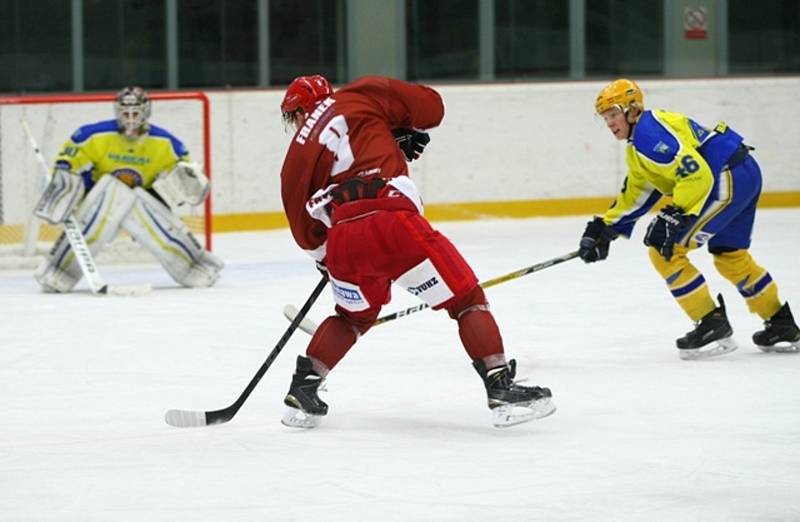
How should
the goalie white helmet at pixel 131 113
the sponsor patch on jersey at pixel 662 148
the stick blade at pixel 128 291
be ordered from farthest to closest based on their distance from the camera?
1. the goalie white helmet at pixel 131 113
2. the stick blade at pixel 128 291
3. the sponsor patch on jersey at pixel 662 148

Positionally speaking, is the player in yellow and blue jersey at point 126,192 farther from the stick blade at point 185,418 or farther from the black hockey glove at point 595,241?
the stick blade at point 185,418

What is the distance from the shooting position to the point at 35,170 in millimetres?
7871

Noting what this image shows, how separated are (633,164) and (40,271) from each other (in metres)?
2.99

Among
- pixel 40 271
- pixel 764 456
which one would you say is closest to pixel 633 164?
pixel 764 456

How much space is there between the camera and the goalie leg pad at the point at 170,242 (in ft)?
21.9

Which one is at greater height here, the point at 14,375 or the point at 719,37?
the point at 719,37

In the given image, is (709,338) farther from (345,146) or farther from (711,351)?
(345,146)

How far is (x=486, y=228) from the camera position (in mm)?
8977

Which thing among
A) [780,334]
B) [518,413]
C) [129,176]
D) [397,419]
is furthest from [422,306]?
[129,176]

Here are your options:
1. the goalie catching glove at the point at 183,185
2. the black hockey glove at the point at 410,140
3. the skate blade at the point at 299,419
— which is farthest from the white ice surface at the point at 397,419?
the black hockey glove at the point at 410,140

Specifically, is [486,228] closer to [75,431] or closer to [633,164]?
[633,164]

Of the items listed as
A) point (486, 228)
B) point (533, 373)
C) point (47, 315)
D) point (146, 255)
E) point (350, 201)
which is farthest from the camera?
point (486, 228)

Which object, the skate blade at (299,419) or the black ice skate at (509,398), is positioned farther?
the skate blade at (299,419)

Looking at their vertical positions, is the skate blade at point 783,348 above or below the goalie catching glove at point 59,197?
below
